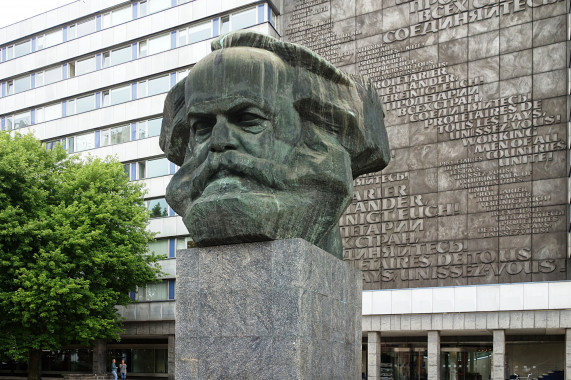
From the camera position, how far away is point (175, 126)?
793 cm

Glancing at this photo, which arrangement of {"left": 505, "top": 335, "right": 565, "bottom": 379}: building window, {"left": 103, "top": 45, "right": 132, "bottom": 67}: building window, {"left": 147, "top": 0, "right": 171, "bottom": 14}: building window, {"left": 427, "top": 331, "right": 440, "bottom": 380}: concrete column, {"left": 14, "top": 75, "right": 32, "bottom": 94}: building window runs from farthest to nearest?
{"left": 14, "top": 75, "right": 32, "bottom": 94}: building window → {"left": 103, "top": 45, "right": 132, "bottom": 67}: building window → {"left": 147, "top": 0, "right": 171, "bottom": 14}: building window → {"left": 505, "top": 335, "right": 565, "bottom": 379}: building window → {"left": 427, "top": 331, "right": 440, "bottom": 380}: concrete column

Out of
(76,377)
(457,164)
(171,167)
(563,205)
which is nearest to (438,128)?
(457,164)

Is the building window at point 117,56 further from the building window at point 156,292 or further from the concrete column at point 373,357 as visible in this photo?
the concrete column at point 373,357

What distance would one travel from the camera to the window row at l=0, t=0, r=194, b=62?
42.3 metres

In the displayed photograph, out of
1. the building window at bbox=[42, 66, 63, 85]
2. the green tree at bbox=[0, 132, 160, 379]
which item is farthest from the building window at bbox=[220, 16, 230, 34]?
the building window at bbox=[42, 66, 63, 85]

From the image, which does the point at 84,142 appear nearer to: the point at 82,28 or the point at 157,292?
the point at 82,28

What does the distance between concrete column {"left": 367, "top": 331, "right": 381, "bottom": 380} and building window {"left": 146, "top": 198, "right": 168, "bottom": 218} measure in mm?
15614

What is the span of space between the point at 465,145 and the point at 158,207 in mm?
19086

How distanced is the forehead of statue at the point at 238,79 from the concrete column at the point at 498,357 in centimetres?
2368

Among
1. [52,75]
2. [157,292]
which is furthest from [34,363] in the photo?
[52,75]

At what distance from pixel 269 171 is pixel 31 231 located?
2176cm

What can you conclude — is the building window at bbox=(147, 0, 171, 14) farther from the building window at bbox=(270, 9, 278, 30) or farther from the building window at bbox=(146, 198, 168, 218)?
the building window at bbox=(146, 198, 168, 218)

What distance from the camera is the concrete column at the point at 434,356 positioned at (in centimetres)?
2884

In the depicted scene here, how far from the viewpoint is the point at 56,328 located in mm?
27703
